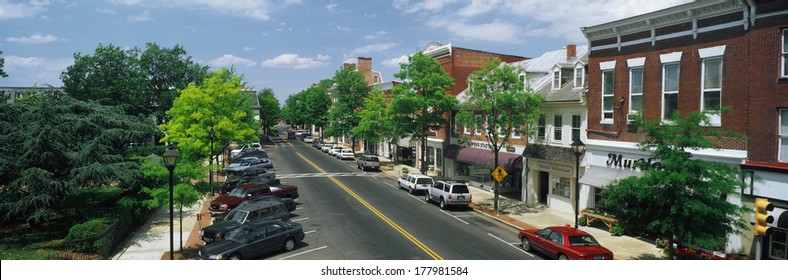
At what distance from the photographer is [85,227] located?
19.1 metres

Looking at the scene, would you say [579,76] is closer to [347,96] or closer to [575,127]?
[575,127]

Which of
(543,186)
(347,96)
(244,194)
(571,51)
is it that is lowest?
(244,194)

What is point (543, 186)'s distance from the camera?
32.1 m

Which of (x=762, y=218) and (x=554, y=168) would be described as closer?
(x=762, y=218)

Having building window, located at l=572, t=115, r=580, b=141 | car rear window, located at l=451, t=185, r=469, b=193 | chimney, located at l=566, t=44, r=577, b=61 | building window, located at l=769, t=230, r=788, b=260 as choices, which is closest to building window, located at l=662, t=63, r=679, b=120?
building window, located at l=769, t=230, r=788, b=260

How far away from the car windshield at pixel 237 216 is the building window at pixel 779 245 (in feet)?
66.9

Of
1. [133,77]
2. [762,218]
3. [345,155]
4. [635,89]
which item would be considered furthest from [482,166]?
[133,77]

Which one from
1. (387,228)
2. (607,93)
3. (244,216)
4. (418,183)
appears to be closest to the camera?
(244,216)

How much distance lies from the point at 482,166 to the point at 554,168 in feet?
32.4

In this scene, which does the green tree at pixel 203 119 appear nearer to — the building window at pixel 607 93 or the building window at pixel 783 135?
the building window at pixel 607 93

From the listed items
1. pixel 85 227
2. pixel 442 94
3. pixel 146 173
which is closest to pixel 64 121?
pixel 146 173

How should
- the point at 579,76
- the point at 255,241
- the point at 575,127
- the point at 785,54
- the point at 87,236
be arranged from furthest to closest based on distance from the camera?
the point at 579,76 < the point at 575,127 < the point at 87,236 < the point at 255,241 < the point at 785,54

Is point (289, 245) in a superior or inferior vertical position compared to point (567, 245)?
inferior

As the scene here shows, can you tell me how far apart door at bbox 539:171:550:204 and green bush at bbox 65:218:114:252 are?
24.3 metres
